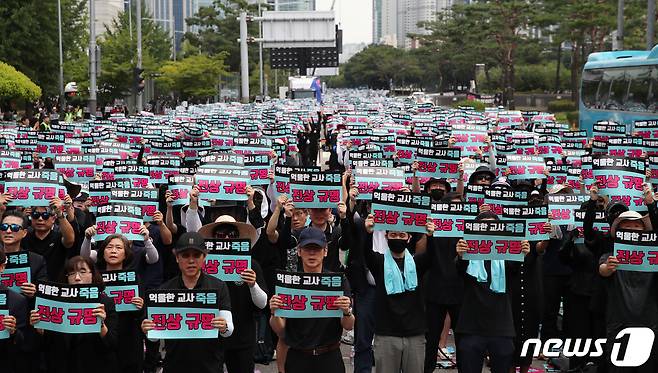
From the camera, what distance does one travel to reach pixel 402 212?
8.05 metres

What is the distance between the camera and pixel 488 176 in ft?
36.9

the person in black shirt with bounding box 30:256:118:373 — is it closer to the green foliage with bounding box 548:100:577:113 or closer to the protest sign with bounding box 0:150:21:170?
the protest sign with bounding box 0:150:21:170

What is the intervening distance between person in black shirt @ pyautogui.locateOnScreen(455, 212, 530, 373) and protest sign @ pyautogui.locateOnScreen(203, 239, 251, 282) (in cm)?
158

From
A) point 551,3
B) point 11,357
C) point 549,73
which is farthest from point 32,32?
point 549,73

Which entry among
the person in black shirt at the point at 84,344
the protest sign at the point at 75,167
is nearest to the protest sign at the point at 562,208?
the person in black shirt at the point at 84,344

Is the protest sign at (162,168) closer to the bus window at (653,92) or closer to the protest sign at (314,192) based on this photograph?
the protest sign at (314,192)

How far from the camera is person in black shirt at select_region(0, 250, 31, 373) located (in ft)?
23.0

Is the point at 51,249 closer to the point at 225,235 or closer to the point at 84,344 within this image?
the point at 225,235

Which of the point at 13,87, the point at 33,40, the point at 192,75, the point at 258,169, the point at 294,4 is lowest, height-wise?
the point at 258,169

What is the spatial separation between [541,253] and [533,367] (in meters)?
1.52

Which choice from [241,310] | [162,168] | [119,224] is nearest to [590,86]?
[162,168]

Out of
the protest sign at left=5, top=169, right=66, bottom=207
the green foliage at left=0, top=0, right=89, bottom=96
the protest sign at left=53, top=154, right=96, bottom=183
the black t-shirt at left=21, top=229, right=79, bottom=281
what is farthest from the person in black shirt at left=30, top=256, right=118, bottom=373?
the green foliage at left=0, top=0, right=89, bottom=96

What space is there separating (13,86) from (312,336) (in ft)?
94.2

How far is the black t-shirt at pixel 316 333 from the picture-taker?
698 centimetres
